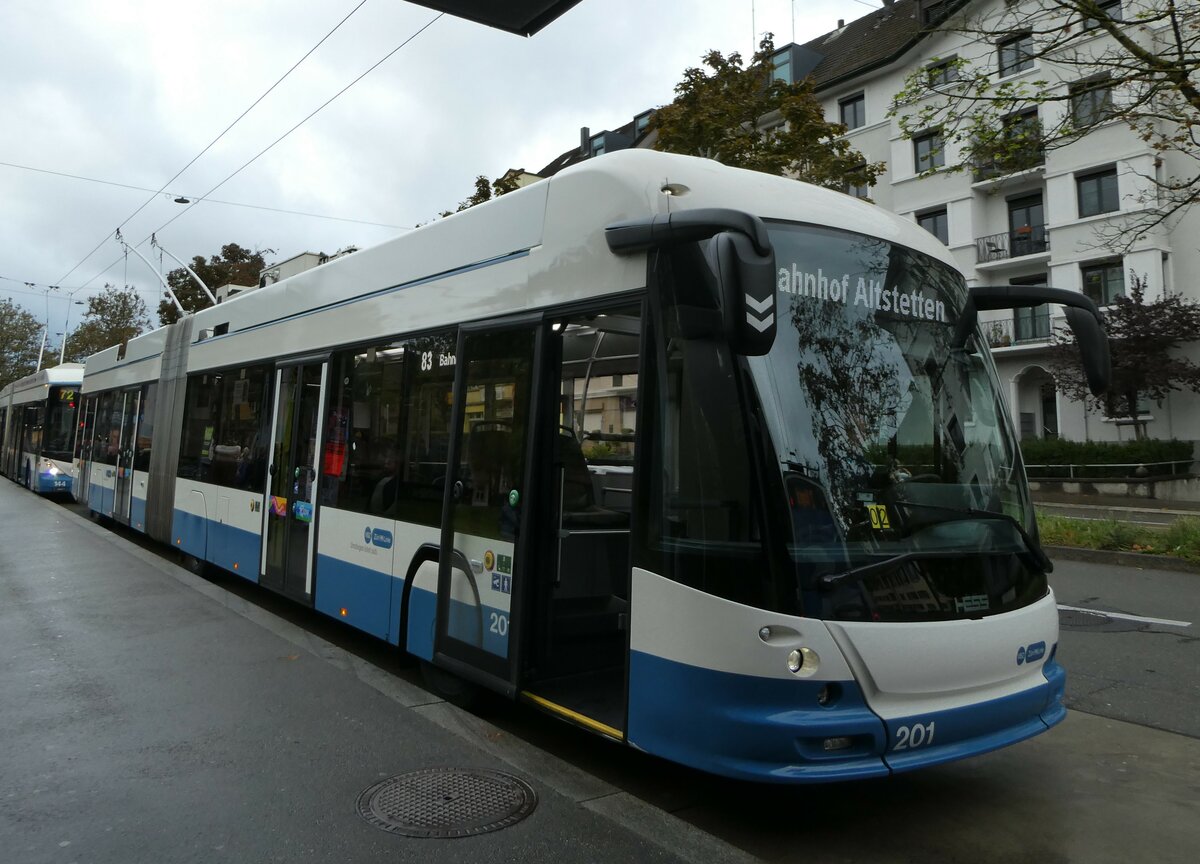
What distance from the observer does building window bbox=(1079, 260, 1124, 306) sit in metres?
31.6

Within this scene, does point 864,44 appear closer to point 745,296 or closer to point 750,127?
point 750,127

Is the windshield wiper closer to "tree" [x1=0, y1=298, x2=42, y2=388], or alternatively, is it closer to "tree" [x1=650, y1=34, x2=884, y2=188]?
"tree" [x1=650, y1=34, x2=884, y2=188]

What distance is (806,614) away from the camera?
12.0 ft

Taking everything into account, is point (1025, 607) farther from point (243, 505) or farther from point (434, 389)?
point (243, 505)

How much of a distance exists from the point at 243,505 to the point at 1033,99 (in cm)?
926

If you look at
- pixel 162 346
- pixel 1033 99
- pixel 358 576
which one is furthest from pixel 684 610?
pixel 162 346

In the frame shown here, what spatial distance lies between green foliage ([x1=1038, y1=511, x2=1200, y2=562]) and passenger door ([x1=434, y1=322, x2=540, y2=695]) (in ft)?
30.6

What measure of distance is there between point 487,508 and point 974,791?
295 centimetres

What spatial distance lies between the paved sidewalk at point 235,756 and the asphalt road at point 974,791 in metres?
0.11

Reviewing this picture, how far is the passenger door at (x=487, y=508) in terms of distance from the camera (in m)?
4.92

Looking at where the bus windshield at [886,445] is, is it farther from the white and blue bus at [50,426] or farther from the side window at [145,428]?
the white and blue bus at [50,426]

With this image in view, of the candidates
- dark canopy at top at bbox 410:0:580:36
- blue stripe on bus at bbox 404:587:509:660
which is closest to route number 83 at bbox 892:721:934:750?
blue stripe on bus at bbox 404:587:509:660

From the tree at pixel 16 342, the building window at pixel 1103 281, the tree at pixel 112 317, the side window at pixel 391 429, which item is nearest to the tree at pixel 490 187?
the side window at pixel 391 429

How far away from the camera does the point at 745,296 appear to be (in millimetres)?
3377
